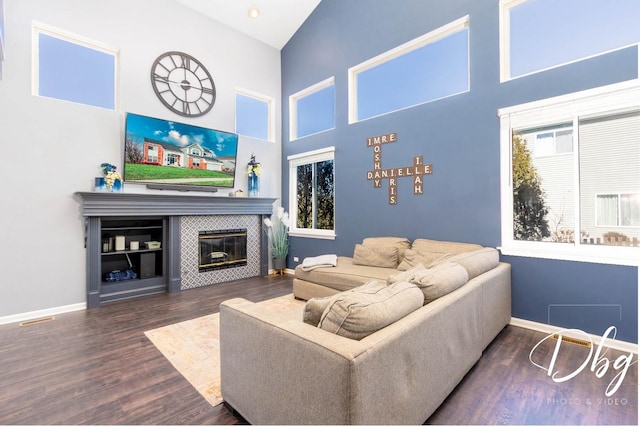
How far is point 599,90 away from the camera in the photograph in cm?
269

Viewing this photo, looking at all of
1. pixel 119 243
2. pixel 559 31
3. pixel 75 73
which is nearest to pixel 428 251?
pixel 559 31

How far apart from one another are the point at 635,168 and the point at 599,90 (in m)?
0.77

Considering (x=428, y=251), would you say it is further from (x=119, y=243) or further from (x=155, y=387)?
(x=119, y=243)

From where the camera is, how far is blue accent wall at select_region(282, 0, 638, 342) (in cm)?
274

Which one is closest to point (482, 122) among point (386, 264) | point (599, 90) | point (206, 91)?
point (599, 90)

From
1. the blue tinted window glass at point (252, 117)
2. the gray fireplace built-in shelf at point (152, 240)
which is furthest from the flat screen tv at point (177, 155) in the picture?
the blue tinted window glass at point (252, 117)

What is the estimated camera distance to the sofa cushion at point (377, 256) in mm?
3879

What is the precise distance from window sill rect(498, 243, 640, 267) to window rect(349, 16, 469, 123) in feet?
6.51

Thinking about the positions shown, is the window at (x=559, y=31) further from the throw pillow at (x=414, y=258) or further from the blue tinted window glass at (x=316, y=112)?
the blue tinted window glass at (x=316, y=112)

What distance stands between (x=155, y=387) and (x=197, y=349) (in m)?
0.58

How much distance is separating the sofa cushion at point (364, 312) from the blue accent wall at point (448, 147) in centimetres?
225

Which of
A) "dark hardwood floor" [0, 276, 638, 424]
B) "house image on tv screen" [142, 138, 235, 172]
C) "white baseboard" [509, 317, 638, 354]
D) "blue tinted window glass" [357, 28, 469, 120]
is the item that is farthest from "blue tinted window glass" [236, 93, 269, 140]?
"white baseboard" [509, 317, 638, 354]

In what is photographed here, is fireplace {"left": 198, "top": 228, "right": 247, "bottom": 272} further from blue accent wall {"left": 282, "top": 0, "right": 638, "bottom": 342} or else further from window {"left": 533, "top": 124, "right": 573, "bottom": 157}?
window {"left": 533, "top": 124, "right": 573, "bottom": 157}

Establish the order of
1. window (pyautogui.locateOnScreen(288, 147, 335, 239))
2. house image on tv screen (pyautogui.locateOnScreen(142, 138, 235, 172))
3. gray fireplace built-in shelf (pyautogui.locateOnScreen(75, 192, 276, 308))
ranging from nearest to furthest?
gray fireplace built-in shelf (pyautogui.locateOnScreen(75, 192, 276, 308)) → house image on tv screen (pyautogui.locateOnScreen(142, 138, 235, 172)) → window (pyautogui.locateOnScreen(288, 147, 335, 239))
